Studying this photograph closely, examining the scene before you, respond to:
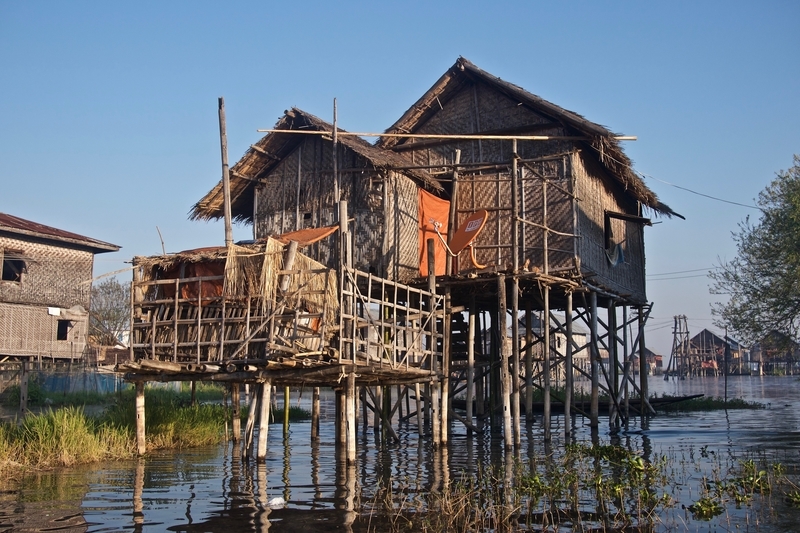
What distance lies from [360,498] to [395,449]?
6606 millimetres

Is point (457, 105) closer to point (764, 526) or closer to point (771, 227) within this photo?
point (771, 227)

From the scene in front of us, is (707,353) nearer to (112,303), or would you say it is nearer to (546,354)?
(112,303)

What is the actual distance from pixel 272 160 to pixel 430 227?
4053 mm

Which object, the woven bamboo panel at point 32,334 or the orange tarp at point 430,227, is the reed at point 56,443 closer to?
the orange tarp at point 430,227

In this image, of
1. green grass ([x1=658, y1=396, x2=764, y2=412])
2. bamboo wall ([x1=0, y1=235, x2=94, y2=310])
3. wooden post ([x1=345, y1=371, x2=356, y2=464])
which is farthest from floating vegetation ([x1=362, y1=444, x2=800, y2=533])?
bamboo wall ([x1=0, y1=235, x2=94, y2=310])

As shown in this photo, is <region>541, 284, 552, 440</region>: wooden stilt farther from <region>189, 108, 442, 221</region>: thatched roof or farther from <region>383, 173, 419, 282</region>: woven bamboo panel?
<region>189, 108, 442, 221</region>: thatched roof

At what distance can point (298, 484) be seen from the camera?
11.7m

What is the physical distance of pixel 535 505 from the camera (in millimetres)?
9594

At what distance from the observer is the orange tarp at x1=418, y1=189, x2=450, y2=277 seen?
1845 centimetres

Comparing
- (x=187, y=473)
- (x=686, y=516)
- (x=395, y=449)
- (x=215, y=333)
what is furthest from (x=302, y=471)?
(x=686, y=516)

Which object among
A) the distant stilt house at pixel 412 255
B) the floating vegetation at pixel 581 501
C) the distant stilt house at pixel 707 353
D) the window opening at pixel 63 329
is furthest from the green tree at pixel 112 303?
the distant stilt house at pixel 707 353

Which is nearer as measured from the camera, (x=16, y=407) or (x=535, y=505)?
(x=535, y=505)

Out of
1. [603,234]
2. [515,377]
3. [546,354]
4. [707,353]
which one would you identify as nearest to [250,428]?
[515,377]

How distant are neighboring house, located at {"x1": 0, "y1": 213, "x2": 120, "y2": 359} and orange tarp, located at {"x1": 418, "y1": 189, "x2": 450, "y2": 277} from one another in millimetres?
14879
